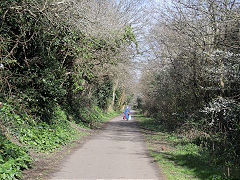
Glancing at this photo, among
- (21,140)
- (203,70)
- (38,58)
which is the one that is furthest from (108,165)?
(203,70)

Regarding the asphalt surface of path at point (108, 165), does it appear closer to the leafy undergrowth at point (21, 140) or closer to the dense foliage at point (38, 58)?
the leafy undergrowth at point (21, 140)

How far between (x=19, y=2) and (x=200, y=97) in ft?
34.6

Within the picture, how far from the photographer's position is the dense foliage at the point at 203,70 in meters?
11.3

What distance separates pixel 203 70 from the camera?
14133 millimetres

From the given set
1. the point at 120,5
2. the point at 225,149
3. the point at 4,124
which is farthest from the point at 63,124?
the point at 120,5

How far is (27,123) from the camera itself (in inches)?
451

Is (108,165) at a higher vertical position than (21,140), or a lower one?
lower

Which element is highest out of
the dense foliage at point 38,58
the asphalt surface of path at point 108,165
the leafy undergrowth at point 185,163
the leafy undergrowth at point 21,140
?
the dense foliage at point 38,58

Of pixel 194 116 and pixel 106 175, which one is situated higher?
pixel 194 116

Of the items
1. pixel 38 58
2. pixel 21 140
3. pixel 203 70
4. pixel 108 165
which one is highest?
pixel 38 58

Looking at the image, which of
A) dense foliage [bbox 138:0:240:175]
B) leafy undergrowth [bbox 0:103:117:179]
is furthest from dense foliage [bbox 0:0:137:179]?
dense foliage [bbox 138:0:240:175]

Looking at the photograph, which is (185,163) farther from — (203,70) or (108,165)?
(203,70)

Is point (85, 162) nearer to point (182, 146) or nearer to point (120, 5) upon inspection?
point (182, 146)

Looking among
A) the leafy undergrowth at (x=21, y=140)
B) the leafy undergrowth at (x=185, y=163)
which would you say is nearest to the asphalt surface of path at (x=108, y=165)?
the leafy undergrowth at (x=185, y=163)
